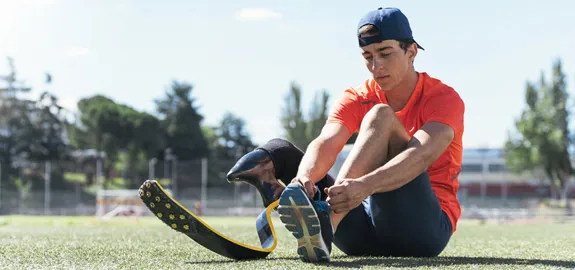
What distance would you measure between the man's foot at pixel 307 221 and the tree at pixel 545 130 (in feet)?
141

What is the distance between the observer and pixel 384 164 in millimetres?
2523

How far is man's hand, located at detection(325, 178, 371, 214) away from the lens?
7.76ft

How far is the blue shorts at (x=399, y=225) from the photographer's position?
266 cm

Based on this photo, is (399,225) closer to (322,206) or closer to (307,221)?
(322,206)

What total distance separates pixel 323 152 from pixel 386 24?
559mm

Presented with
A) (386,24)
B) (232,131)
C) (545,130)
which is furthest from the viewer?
(232,131)

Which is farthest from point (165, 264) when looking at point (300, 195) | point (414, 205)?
point (414, 205)

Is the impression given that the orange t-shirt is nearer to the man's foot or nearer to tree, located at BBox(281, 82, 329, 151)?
the man's foot

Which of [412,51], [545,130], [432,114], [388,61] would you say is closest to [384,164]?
[432,114]

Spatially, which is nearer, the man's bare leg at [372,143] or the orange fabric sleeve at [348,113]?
the man's bare leg at [372,143]

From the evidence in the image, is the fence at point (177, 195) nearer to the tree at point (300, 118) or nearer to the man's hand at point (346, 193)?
the tree at point (300, 118)

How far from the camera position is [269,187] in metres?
2.99

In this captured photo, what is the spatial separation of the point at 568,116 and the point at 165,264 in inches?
1772

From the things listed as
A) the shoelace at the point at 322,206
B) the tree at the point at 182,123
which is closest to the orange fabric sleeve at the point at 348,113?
the shoelace at the point at 322,206
